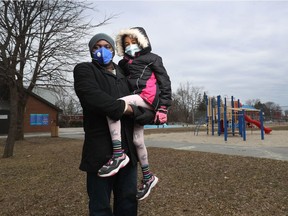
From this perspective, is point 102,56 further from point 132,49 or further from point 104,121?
point 104,121

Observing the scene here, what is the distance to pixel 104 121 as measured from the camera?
6.89 feet

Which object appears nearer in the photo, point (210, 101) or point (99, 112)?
point (99, 112)

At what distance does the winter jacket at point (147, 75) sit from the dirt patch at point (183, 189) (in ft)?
7.32

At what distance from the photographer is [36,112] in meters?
31.9

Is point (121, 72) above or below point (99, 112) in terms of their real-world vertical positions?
above

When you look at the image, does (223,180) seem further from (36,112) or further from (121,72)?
(36,112)

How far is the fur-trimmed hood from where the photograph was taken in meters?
2.39

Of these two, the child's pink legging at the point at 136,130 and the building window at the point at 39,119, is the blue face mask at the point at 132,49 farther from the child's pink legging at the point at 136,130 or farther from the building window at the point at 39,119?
the building window at the point at 39,119

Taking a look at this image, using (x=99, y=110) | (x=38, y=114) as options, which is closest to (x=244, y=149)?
(x=99, y=110)

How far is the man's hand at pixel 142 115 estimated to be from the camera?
2.13 m

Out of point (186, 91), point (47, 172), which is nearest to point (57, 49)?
point (47, 172)

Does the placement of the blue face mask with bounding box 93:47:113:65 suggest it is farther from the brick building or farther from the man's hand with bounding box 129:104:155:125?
the brick building

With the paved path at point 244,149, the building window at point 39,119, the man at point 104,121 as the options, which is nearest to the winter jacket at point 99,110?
the man at point 104,121

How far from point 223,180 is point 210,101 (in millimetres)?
13750
